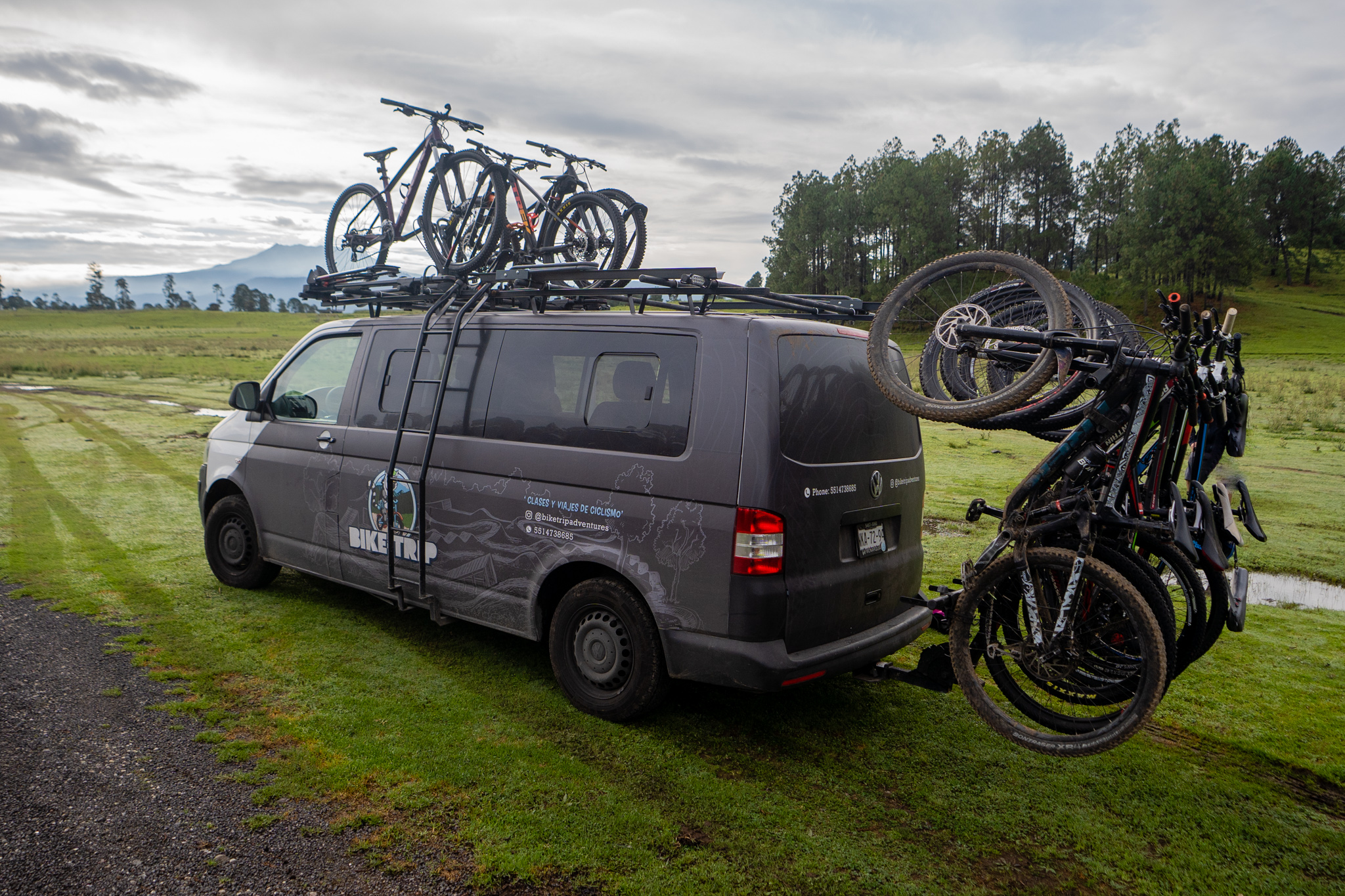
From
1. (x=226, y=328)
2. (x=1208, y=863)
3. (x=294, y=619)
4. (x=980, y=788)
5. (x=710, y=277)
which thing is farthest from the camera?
(x=226, y=328)

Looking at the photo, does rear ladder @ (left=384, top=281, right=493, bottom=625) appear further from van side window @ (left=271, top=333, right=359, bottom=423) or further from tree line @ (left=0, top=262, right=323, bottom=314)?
tree line @ (left=0, top=262, right=323, bottom=314)

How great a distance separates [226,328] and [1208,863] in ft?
392

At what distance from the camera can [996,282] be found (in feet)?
12.3

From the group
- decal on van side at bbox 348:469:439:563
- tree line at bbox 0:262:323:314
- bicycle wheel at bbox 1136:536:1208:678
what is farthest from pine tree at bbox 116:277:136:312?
bicycle wheel at bbox 1136:536:1208:678

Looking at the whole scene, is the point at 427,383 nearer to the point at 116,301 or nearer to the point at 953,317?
the point at 953,317

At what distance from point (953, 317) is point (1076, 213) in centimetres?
8033

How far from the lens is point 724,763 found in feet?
12.6

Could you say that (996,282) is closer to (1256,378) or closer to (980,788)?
(980,788)

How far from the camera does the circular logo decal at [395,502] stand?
4949 mm

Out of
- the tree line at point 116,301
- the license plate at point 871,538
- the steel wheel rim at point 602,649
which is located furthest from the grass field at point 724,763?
the tree line at point 116,301

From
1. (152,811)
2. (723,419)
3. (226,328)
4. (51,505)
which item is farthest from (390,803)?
(226,328)

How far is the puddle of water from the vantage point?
21.7 feet

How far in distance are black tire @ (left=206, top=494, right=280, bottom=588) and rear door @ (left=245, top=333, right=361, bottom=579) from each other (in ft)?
0.69

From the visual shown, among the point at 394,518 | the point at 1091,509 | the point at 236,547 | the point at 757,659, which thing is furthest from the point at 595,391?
the point at 236,547
